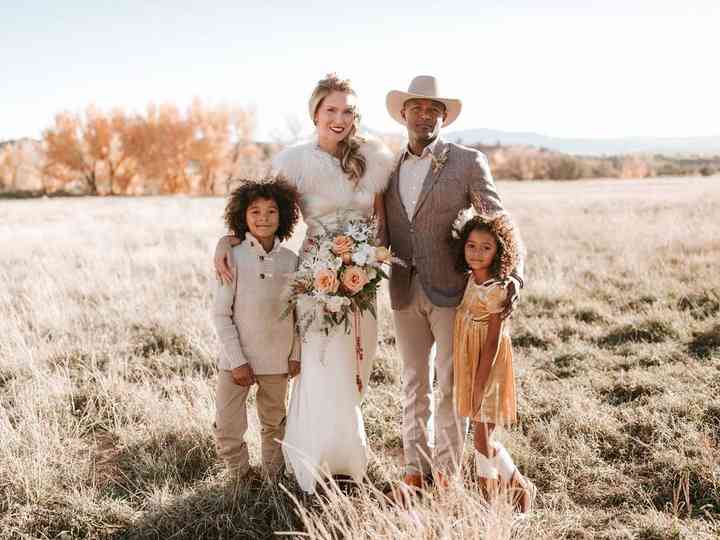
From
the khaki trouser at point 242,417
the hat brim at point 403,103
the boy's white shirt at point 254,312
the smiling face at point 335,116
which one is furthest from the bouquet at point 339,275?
the hat brim at point 403,103

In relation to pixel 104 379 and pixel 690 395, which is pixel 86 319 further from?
pixel 690 395

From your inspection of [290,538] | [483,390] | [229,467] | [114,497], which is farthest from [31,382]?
[483,390]

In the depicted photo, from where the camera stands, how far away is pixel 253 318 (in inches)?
141

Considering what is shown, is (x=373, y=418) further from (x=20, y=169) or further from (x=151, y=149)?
(x=20, y=169)

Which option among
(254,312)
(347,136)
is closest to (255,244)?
(254,312)

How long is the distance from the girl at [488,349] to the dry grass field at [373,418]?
0.24 m

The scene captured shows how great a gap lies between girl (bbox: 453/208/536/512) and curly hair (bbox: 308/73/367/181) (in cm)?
83

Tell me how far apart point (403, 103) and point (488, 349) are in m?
1.73

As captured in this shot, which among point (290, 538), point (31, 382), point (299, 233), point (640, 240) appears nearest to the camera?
point (290, 538)

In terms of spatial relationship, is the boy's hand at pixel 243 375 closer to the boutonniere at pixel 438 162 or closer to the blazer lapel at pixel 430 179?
the blazer lapel at pixel 430 179

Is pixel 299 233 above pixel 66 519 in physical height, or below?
above

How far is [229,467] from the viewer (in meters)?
3.72

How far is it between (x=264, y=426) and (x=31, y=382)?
260cm

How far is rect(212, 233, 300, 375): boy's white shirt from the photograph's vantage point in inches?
140
